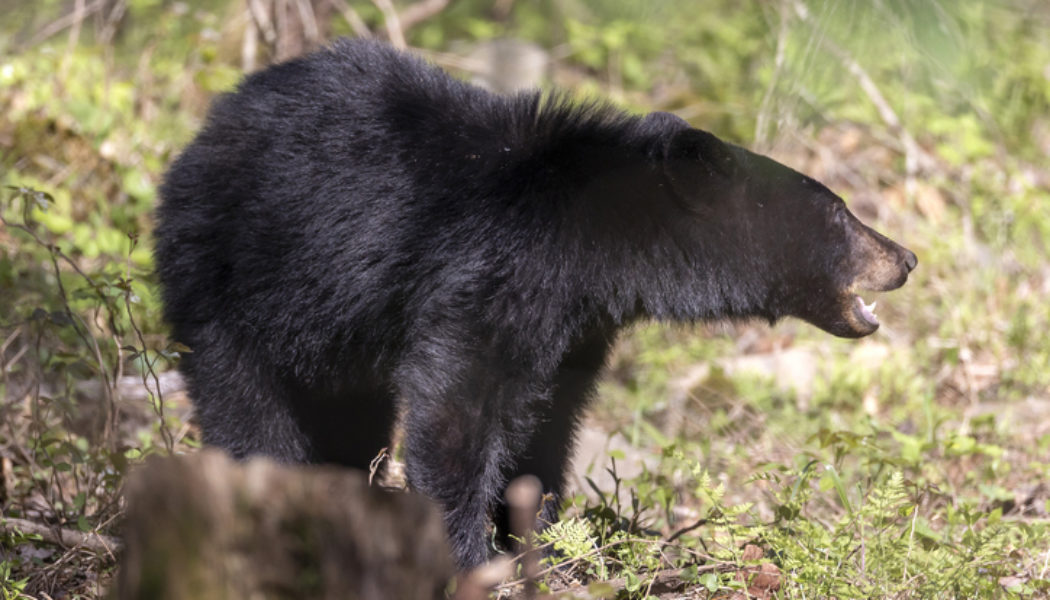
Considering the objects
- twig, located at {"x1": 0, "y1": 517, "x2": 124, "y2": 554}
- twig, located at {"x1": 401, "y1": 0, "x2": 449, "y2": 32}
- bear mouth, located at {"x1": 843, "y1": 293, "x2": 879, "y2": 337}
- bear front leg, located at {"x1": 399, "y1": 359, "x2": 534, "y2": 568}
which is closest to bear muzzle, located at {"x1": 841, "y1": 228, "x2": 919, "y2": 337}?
bear mouth, located at {"x1": 843, "y1": 293, "x2": 879, "y2": 337}

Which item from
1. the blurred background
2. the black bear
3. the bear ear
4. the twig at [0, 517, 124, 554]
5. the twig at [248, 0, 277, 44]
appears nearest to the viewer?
the blurred background

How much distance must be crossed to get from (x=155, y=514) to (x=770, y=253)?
274 cm

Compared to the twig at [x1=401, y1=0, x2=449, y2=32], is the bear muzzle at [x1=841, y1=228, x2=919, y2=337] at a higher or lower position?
higher

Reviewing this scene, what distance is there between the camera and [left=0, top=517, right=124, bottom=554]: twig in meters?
3.54

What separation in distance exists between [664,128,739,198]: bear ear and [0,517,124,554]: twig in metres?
2.33

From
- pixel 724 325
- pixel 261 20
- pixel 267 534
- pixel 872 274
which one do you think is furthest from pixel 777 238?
pixel 261 20

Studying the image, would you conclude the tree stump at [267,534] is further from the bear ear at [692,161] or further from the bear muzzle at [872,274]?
the bear muzzle at [872,274]

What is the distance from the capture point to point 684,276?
3.93 m

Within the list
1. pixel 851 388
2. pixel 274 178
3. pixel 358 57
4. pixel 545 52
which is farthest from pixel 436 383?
pixel 545 52

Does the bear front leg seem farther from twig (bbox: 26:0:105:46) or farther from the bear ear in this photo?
twig (bbox: 26:0:105:46)

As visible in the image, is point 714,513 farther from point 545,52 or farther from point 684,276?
point 545,52

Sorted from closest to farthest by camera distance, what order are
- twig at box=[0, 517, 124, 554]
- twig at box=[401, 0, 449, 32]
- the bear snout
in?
twig at box=[0, 517, 124, 554], the bear snout, twig at box=[401, 0, 449, 32]

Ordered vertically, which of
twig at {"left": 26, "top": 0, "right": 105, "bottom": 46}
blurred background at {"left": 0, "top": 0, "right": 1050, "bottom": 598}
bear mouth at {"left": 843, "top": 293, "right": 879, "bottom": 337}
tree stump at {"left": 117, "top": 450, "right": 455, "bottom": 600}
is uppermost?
tree stump at {"left": 117, "top": 450, "right": 455, "bottom": 600}

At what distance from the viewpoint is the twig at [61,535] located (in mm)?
3545
